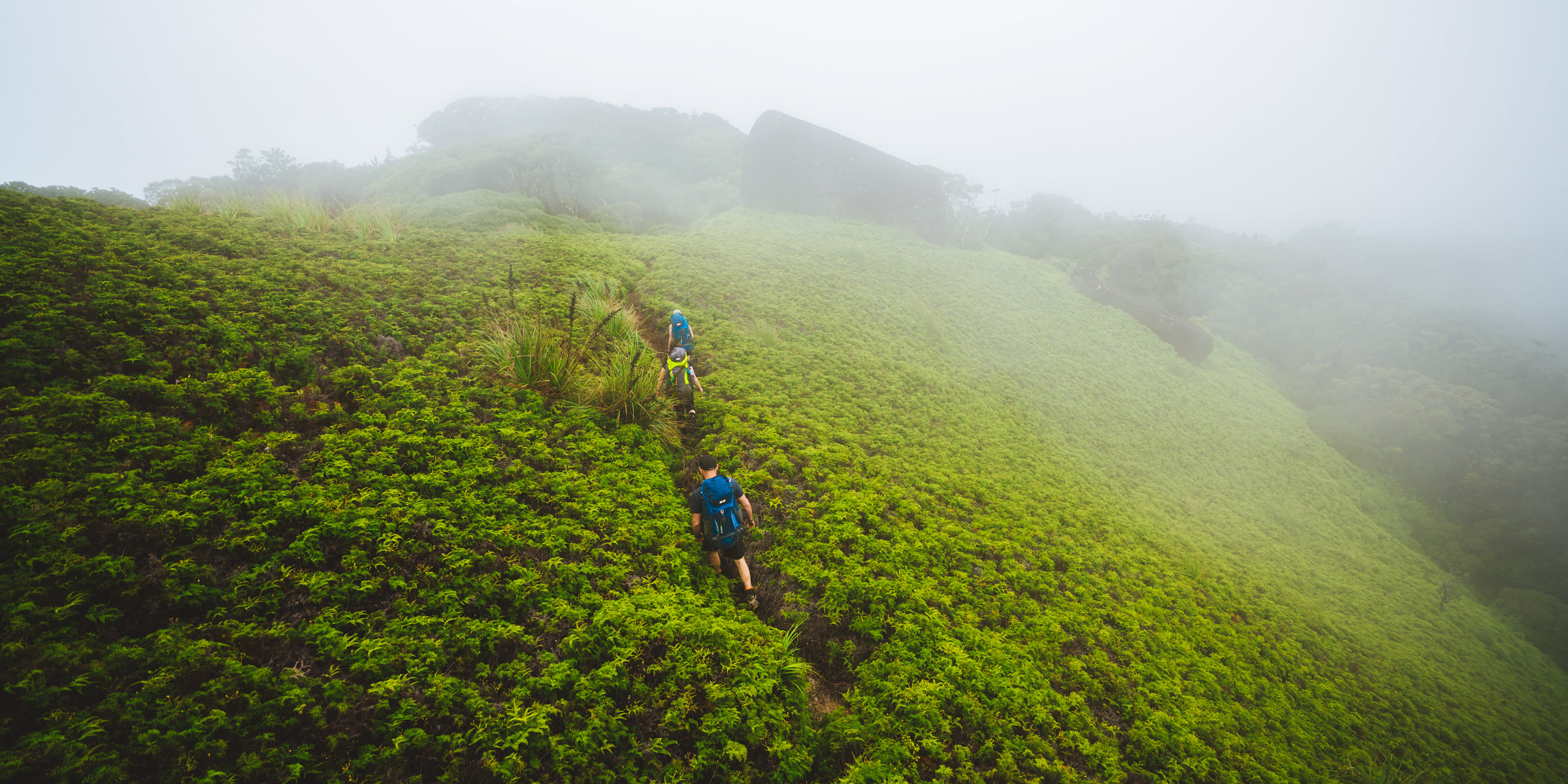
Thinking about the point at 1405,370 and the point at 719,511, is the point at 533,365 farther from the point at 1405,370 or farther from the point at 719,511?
the point at 1405,370

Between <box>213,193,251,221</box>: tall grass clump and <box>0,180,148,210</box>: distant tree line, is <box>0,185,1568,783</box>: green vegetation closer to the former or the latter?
<box>213,193,251,221</box>: tall grass clump

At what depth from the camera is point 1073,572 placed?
719cm

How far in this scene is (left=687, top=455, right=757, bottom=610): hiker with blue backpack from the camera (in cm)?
521

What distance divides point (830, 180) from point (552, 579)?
33254 mm

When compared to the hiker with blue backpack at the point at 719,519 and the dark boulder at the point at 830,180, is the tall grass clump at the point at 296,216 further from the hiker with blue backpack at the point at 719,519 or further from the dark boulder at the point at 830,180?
the dark boulder at the point at 830,180

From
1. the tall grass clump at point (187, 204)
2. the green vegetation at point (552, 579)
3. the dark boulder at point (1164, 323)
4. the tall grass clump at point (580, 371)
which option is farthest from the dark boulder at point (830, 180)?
the tall grass clump at point (580, 371)

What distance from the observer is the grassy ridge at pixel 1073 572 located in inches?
195

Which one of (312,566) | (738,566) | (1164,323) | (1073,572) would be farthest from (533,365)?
(1164,323)

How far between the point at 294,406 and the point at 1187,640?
38.7 feet

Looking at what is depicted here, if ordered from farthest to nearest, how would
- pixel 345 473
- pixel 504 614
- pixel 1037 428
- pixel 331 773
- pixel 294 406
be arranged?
pixel 1037 428 < pixel 294 406 < pixel 345 473 < pixel 504 614 < pixel 331 773

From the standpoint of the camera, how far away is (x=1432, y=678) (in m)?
8.30

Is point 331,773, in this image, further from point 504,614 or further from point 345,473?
point 345,473

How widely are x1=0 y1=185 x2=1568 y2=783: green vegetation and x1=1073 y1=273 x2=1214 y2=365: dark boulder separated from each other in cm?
1561

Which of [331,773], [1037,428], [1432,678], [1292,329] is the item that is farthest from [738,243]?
[1292,329]
